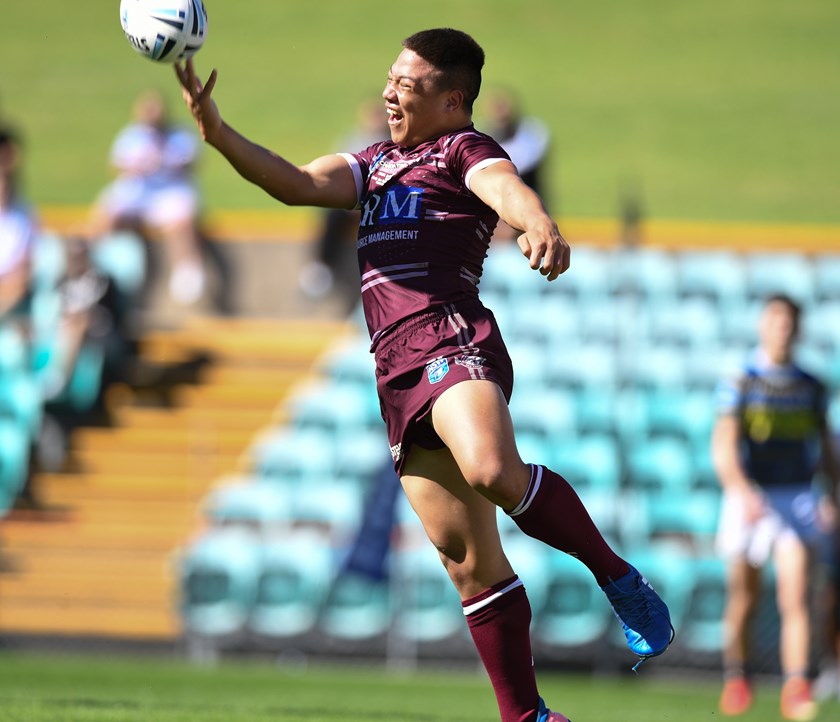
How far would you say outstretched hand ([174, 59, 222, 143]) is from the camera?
5.20 m

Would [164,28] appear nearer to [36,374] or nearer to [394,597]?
[394,597]

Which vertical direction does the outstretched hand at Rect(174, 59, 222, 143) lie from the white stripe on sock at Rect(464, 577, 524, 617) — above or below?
above

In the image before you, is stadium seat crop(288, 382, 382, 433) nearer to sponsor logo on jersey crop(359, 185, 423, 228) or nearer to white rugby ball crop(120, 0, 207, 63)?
sponsor logo on jersey crop(359, 185, 423, 228)

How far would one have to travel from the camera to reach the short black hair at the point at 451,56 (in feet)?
16.8

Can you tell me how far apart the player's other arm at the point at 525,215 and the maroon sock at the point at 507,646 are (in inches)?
49.0

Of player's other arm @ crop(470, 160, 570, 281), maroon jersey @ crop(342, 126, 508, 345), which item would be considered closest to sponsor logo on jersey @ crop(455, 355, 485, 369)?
maroon jersey @ crop(342, 126, 508, 345)

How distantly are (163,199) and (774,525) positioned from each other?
8.19 metres

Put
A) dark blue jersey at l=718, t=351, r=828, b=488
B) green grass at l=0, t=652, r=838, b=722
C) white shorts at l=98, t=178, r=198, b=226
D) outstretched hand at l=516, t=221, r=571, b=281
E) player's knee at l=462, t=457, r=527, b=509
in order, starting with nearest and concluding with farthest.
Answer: outstretched hand at l=516, t=221, r=571, b=281
player's knee at l=462, t=457, r=527, b=509
green grass at l=0, t=652, r=838, b=722
dark blue jersey at l=718, t=351, r=828, b=488
white shorts at l=98, t=178, r=198, b=226

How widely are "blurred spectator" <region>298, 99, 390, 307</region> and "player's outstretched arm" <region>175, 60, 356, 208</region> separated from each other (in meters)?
9.34

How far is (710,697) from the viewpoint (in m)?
10.4

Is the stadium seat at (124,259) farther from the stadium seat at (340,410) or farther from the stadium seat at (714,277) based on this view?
the stadium seat at (714,277)

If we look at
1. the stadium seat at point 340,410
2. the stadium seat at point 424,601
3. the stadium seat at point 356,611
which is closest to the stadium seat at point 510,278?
the stadium seat at point 340,410

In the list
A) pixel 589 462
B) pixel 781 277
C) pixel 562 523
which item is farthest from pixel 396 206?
pixel 781 277

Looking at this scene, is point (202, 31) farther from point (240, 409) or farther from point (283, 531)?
point (240, 409)
